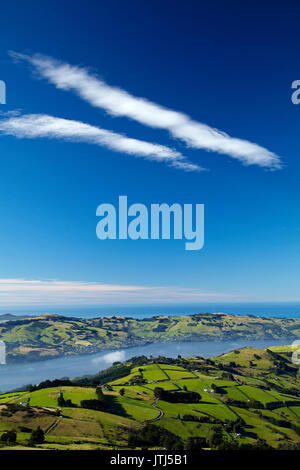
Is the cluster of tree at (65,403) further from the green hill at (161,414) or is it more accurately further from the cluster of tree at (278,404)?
the cluster of tree at (278,404)

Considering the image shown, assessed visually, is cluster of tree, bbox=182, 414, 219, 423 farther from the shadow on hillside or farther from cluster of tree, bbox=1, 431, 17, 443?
cluster of tree, bbox=1, 431, 17, 443

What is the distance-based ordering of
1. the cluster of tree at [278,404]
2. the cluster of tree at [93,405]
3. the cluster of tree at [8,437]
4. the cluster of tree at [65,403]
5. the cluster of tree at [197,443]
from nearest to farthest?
the cluster of tree at [8,437]
the cluster of tree at [197,443]
the cluster of tree at [65,403]
the cluster of tree at [93,405]
the cluster of tree at [278,404]

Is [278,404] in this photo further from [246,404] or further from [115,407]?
[115,407]

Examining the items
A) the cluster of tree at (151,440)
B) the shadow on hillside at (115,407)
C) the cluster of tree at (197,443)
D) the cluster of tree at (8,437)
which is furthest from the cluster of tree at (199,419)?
the cluster of tree at (8,437)

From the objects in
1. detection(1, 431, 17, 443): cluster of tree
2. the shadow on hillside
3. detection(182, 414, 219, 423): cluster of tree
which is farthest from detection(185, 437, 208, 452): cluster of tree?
detection(1, 431, 17, 443): cluster of tree

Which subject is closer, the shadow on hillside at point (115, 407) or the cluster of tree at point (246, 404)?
the shadow on hillside at point (115, 407)
